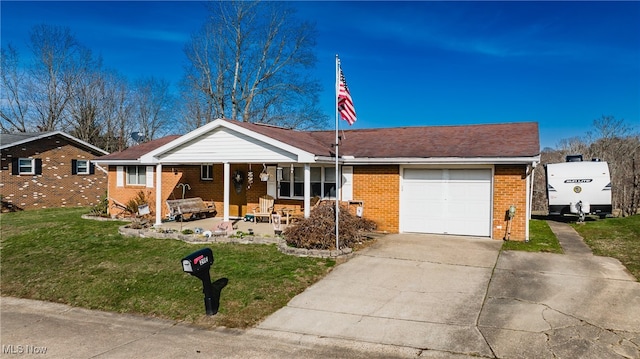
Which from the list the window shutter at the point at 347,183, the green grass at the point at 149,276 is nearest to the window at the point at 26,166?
the green grass at the point at 149,276

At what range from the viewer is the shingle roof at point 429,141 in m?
12.2

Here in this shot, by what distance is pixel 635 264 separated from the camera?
8961 mm

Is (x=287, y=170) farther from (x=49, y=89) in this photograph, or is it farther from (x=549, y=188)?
(x=49, y=89)

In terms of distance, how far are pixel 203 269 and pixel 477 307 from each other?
444cm

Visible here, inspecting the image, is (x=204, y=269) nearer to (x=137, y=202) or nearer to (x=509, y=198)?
(x=509, y=198)

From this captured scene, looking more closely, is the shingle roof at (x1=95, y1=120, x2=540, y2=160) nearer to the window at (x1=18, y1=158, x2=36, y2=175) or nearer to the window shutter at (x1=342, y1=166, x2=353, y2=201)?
the window shutter at (x1=342, y1=166, x2=353, y2=201)

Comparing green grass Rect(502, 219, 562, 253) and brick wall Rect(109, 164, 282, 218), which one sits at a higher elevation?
brick wall Rect(109, 164, 282, 218)

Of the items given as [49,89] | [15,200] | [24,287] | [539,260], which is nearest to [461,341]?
[539,260]

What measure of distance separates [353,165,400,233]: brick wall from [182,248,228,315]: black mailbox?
7.32 m

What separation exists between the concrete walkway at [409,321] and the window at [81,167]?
18.7 meters

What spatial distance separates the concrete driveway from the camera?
522 cm

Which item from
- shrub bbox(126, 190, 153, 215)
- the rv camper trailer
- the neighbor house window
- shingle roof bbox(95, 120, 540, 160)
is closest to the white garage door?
shingle roof bbox(95, 120, 540, 160)

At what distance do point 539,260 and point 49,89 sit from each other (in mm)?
41785

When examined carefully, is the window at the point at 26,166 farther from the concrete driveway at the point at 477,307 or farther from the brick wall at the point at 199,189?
the concrete driveway at the point at 477,307
